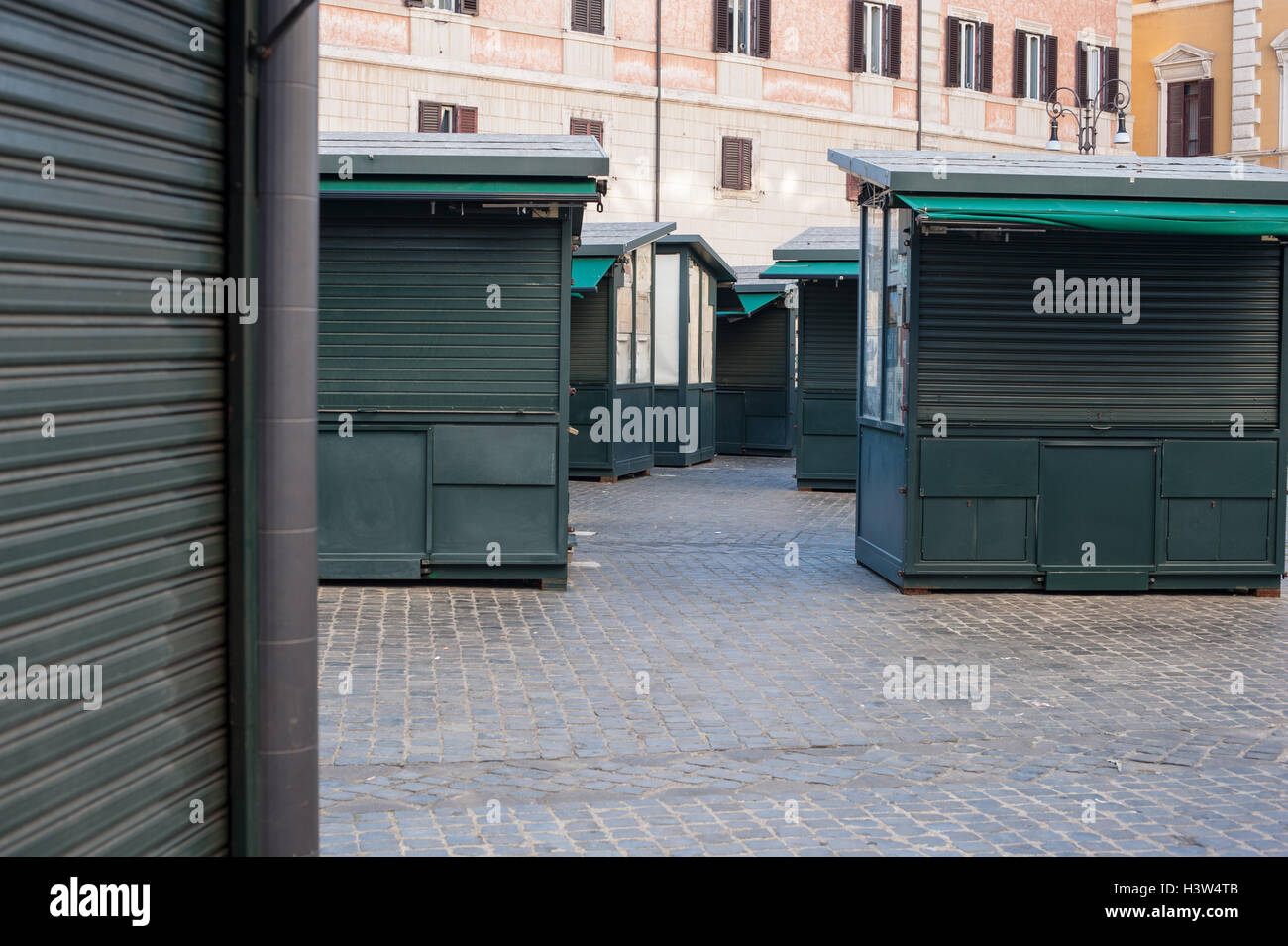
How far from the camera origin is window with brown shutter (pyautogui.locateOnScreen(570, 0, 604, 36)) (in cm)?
3372

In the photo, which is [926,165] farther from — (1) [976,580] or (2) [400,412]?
(2) [400,412]

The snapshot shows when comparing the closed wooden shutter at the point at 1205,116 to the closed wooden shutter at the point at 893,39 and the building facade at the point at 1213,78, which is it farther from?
the closed wooden shutter at the point at 893,39

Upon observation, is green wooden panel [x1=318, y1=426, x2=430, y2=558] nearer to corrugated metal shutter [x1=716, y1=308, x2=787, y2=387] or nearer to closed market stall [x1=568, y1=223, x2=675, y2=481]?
closed market stall [x1=568, y1=223, x2=675, y2=481]

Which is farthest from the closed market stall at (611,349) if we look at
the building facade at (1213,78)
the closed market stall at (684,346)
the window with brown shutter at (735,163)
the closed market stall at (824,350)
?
the building facade at (1213,78)

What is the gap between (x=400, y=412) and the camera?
11.2 m

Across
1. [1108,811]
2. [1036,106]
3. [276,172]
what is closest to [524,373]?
[1108,811]

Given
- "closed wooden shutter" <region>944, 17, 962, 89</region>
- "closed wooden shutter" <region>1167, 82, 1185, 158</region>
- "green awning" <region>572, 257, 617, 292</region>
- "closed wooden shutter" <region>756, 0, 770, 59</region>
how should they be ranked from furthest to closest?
"closed wooden shutter" <region>1167, 82, 1185, 158</region> < "closed wooden shutter" <region>944, 17, 962, 89</region> < "closed wooden shutter" <region>756, 0, 770, 59</region> < "green awning" <region>572, 257, 617, 292</region>

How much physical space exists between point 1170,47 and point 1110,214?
4177 cm

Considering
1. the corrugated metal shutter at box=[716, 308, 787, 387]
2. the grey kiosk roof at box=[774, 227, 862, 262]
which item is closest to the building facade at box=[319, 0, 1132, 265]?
the corrugated metal shutter at box=[716, 308, 787, 387]

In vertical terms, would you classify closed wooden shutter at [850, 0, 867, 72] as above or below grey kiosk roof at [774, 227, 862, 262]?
above

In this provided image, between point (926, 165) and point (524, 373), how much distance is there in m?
3.17

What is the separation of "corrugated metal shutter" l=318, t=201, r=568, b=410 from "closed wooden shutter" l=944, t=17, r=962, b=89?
102ft

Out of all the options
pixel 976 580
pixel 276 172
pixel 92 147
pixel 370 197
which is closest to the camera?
pixel 92 147

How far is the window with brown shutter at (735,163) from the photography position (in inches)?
1438
